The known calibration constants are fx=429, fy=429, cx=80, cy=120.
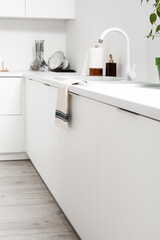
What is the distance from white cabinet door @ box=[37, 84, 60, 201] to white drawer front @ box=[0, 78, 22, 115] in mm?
777

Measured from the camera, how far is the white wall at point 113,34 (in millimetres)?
2603

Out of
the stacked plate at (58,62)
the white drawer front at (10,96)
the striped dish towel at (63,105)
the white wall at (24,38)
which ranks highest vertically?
the white wall at (24,38)

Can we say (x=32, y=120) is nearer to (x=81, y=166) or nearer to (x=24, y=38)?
(x=24, y=38)

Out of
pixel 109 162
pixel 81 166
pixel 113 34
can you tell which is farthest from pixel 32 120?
pixel 109 162

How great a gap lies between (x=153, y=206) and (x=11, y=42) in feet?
12.0

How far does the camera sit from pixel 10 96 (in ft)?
12.6

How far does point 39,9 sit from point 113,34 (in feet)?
4.18

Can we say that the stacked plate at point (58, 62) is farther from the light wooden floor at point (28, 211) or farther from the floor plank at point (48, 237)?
the floor plank at point (48, 237)

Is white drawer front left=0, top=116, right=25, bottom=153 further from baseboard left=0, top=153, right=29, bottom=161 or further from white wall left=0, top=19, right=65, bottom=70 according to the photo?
white wall left=0, top=19, right=65, bottom=70

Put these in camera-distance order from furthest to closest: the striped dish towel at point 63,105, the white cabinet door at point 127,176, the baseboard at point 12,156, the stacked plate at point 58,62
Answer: the stacked plate at point 58,62 → the baseboard at point 12,156 → the striped dish towel at point 63,105 → the white cabinet door at point 127,176

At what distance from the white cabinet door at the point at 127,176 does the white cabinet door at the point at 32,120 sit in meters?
1.69

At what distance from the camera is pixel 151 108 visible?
1129mm

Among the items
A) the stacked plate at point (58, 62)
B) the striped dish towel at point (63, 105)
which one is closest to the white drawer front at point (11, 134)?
the stacked plate at point (58, 62)

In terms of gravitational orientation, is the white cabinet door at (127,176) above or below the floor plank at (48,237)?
above
